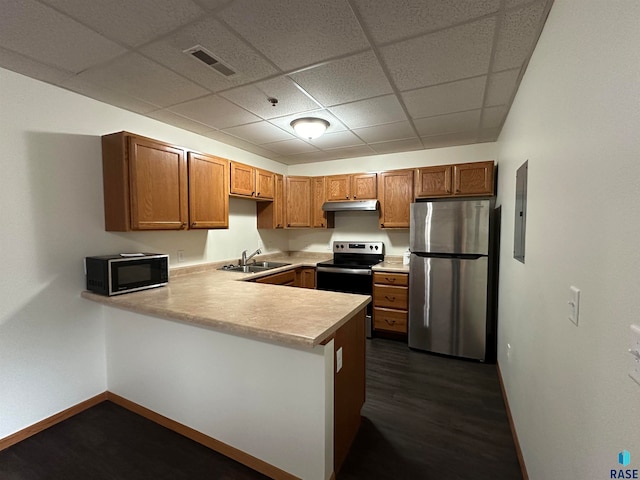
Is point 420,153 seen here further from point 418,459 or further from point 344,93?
point 418,459

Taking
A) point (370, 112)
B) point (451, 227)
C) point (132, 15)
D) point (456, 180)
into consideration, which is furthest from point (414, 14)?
point (456, 180)

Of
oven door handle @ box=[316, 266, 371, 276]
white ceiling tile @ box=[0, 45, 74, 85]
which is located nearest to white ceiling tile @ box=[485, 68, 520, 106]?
oven door handle @ box=[316, 266, 371, 276]

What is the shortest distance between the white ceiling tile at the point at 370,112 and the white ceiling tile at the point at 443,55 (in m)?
0.31

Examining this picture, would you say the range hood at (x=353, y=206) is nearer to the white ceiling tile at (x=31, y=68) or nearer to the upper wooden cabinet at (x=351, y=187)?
the upper wooden cabinet at (x=351, y=187)

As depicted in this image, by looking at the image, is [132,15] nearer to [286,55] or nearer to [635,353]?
[286,55]

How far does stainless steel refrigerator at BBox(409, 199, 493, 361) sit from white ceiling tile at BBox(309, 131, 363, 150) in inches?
42.3

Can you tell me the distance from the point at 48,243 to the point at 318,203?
3.03 m

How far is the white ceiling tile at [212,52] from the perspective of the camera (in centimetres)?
152

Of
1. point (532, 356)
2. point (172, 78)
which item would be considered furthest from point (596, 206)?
point (172, 78)

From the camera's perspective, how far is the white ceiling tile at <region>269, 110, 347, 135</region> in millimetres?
2598

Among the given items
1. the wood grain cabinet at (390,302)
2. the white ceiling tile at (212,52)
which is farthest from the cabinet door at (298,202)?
the white ceiling tile at (212,52)

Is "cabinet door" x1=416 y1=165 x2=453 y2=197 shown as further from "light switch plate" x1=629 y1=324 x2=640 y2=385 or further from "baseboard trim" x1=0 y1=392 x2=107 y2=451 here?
"baseboard trim" x1=0 y1=392 x2=107 y2=451

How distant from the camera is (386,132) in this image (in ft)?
10.3

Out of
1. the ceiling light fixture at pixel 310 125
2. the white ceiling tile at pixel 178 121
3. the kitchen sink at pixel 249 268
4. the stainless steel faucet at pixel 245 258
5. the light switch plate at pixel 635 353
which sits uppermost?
the white ceiling tile at pixel 178 121
